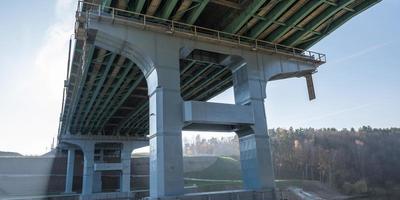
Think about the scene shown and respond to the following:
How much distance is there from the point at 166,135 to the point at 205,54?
7693mm

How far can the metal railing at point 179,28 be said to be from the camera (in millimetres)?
15453

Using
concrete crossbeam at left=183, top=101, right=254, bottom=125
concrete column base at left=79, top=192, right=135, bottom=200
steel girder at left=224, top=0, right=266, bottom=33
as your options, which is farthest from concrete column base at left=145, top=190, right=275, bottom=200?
concrete column base at left=79, top=192, right=135, bottom=200

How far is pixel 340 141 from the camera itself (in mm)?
121062

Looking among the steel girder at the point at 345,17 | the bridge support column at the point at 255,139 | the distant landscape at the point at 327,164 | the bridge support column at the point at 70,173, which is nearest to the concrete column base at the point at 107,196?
the bridge support column at the point at 70,173

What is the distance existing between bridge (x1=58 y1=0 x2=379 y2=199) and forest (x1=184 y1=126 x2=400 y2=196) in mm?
78360

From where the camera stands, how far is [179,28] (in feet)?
56.3

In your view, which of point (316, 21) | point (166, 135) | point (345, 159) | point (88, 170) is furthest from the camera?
point (345, 159)

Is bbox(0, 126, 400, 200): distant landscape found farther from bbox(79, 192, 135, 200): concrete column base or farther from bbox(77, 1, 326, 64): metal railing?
bbox(77, 1, 326, 64): metal railing

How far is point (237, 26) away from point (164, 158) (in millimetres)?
8892

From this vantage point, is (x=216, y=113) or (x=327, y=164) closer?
(x=216, y=113)

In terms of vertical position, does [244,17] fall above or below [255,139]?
above

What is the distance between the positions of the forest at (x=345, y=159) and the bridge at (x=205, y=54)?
78.4m

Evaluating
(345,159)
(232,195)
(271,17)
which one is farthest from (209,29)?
(345,159)

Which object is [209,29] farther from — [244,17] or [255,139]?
[255,139]
